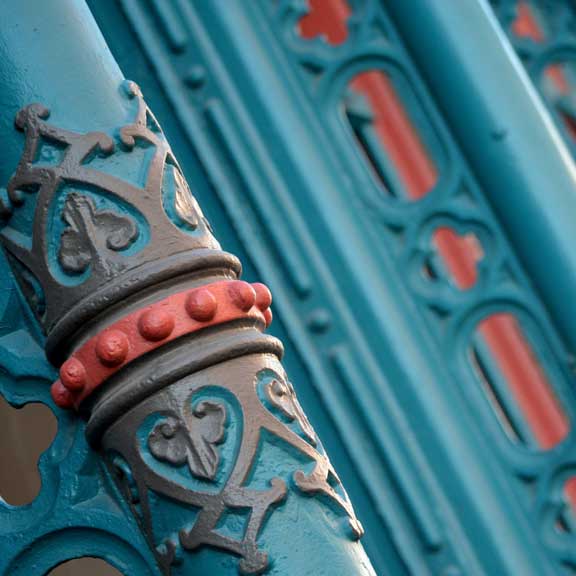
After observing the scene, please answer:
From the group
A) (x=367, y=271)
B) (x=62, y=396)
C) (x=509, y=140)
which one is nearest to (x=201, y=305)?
(x=62, y=396)

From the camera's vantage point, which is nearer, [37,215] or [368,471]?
[37,215]

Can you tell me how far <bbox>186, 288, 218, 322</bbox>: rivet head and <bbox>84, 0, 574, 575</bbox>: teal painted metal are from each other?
19.7 inches

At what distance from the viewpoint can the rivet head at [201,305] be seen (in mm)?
853

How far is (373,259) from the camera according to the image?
141cm

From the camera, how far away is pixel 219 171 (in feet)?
4.54

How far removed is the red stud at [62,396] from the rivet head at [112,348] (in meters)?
0.07

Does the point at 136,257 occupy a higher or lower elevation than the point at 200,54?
lower

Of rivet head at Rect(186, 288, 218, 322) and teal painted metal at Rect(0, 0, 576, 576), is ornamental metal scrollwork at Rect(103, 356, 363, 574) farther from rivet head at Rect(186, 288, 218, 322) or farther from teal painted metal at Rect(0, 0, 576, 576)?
teal painted metal at Rect(0, 0, 576, 576)


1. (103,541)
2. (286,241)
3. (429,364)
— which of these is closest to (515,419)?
(429,364)

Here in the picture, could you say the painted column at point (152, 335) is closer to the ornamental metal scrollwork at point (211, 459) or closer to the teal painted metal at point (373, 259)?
the ornamental metal scrollwork at point (211, 459)

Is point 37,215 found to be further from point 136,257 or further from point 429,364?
point 429,364

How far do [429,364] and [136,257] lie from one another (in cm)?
61

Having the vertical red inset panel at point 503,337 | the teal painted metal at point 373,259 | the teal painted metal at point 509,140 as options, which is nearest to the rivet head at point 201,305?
the teal painted metal at point 373,259

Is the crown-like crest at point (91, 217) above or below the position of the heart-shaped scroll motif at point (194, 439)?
above
